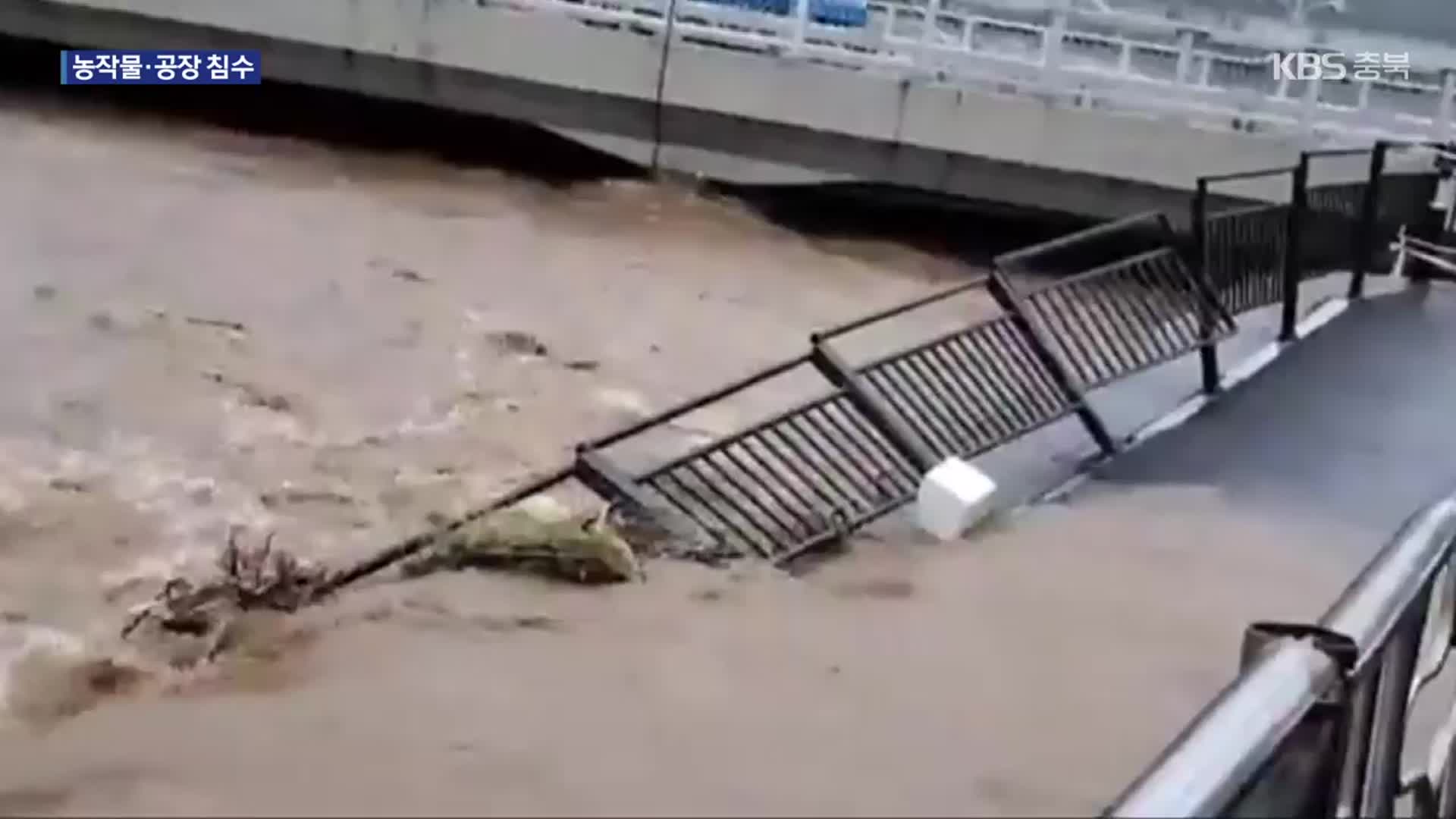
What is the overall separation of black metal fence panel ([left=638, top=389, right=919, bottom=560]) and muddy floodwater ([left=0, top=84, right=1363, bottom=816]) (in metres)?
0.23

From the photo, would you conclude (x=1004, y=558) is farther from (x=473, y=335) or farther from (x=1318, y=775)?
(x=473, y=335)

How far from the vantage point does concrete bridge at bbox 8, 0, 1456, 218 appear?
16828mm

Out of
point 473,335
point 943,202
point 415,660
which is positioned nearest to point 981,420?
point 415,660

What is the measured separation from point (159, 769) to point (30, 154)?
15.8m

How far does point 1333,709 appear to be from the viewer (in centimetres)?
194

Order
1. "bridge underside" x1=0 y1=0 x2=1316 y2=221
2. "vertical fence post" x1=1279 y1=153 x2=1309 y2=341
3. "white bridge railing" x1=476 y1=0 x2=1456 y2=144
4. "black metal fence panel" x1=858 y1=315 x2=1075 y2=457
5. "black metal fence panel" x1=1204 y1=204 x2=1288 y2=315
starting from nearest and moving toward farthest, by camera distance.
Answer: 1. "black metal fence panel" x1=858 y1=315 x2=1075 y2=457
2. "black metal fence panel" x1=1204 y1=204 x2=1288 y2=315
3. "vertical fence post" x1=1279 y1=153 x2=1309 y2=341
4. "white bridge railing" x1=476 y1=0 x2=1456 y2=144
5. "bridge underside" x1=0 y1=0 x2=1316 y2=221

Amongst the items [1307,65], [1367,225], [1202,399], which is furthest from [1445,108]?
[1202,399]

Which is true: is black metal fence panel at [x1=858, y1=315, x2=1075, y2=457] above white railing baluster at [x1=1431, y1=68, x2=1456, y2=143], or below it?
below

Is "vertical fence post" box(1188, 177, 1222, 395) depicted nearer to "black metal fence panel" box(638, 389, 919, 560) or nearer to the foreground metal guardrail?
"black metal fence panel" box(638, 389, 919, 560)

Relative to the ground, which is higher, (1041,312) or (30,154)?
(1041,312)

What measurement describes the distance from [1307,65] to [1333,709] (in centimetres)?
1713

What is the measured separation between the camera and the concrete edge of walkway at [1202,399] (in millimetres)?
8531

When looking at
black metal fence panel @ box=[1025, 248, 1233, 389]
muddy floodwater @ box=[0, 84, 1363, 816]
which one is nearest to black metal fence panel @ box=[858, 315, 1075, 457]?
black metal fence panel @ box=[1025, 248, 1233, 389]

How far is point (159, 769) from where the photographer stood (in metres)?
4.56
